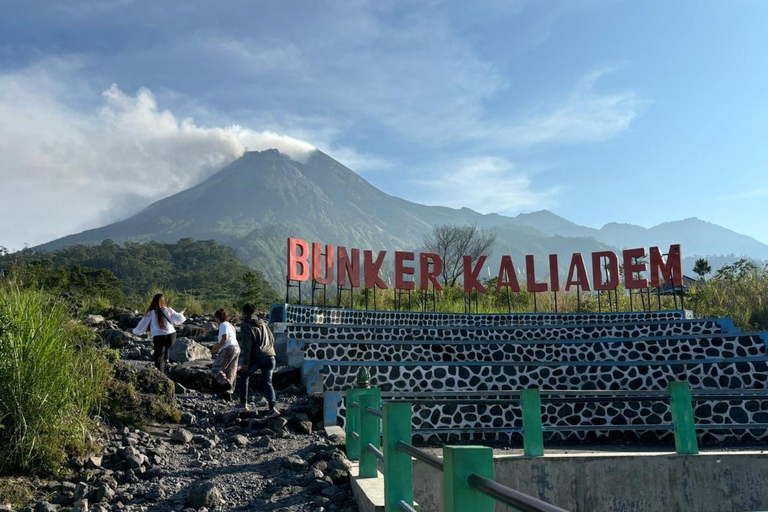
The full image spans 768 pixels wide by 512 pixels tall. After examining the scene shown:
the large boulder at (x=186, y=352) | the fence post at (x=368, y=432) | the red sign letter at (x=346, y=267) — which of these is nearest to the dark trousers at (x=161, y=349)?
the large boulder at (x=186, y=352)

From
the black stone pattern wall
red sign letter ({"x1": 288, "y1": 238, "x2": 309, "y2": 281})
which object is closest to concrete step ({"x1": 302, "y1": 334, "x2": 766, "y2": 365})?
the black stone pattern wall

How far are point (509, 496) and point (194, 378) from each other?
31.1 feet

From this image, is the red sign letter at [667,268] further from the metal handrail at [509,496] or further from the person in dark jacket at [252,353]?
the metal handrail at [509,496]

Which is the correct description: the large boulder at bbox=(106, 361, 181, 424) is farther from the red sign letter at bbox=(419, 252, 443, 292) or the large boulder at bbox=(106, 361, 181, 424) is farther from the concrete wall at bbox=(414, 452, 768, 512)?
the red sign letter at bbox=(419, 252, 443, 292)

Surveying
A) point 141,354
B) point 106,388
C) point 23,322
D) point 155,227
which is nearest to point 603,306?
point 141,354

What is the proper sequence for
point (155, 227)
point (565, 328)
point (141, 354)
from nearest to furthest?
point (141, 354), point (565, 328), point (155, 227)

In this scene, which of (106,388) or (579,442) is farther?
(579,442)

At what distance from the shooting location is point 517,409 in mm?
11031

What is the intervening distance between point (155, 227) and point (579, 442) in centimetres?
17833

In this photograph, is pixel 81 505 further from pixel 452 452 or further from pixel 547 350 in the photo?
pixel 547 350

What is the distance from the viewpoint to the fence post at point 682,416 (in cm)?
738

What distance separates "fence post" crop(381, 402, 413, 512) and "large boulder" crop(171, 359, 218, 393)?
7091mm

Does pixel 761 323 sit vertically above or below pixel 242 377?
above

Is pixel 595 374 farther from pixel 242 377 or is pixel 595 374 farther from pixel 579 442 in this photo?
pixel 242 377
